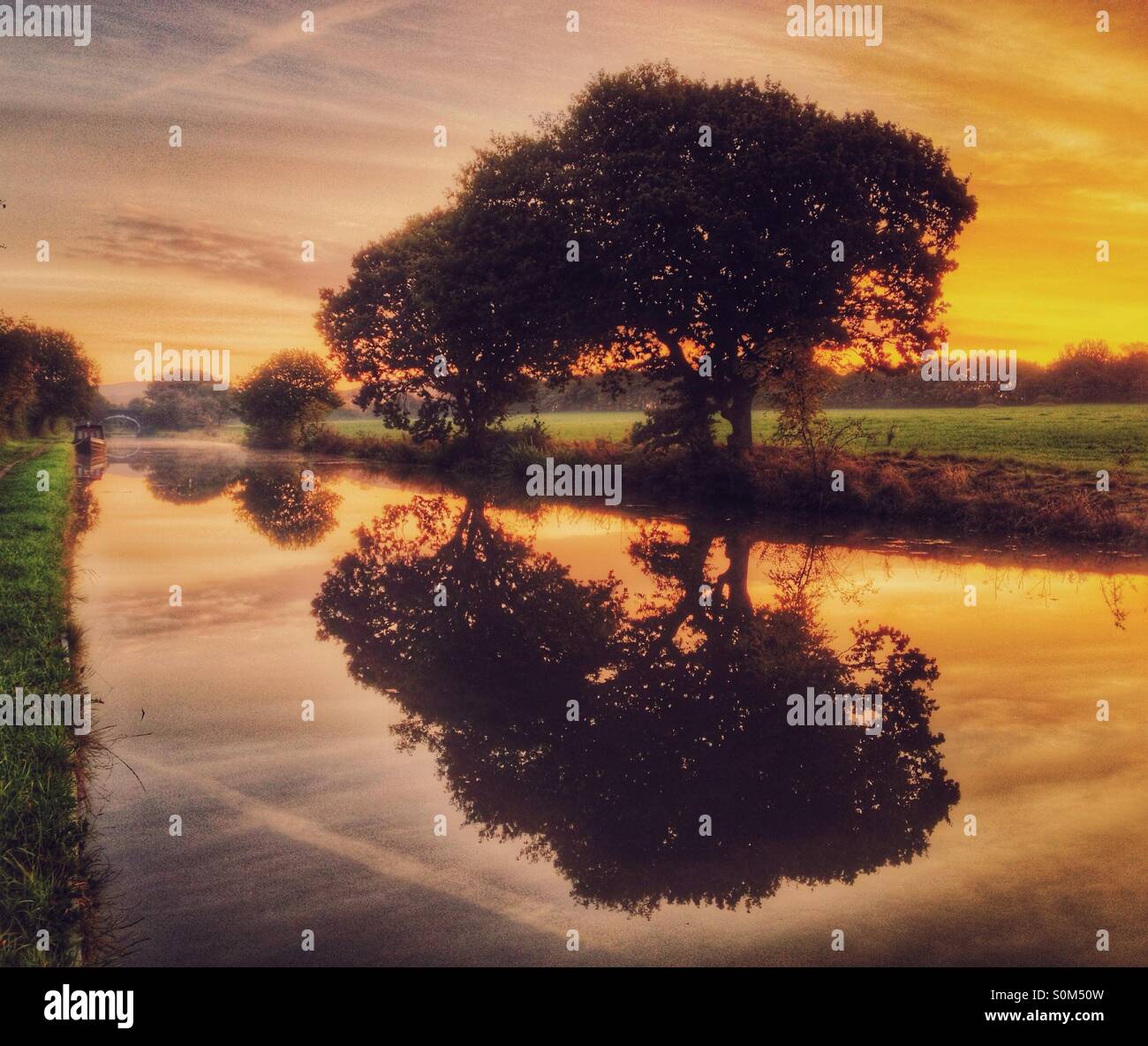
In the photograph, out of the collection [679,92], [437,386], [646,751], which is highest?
[679,92]

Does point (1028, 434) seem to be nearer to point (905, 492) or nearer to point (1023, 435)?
point (1023, 435)

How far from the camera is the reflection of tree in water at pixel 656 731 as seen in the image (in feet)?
17.9

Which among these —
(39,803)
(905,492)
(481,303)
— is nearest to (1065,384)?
(481,303)

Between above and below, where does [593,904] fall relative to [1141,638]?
below

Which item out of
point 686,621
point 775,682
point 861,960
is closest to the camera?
point 861,960

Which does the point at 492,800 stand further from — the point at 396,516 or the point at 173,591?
the point at 396,516

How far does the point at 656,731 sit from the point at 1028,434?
3997cm

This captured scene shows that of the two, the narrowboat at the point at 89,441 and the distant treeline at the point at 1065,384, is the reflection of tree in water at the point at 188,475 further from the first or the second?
the distant treeline at the point at 1065,384

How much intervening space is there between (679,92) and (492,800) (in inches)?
978

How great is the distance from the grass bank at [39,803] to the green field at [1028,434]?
20881 millimetres

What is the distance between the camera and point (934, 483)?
21.0 metres

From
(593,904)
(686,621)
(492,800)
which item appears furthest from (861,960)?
(686,621)

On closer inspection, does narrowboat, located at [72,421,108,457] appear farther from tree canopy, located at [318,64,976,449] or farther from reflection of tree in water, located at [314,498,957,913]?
reflection of tree in water, located at [314,498,957,913]

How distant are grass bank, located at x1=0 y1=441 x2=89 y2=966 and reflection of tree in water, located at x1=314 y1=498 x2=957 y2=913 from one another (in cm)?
218
